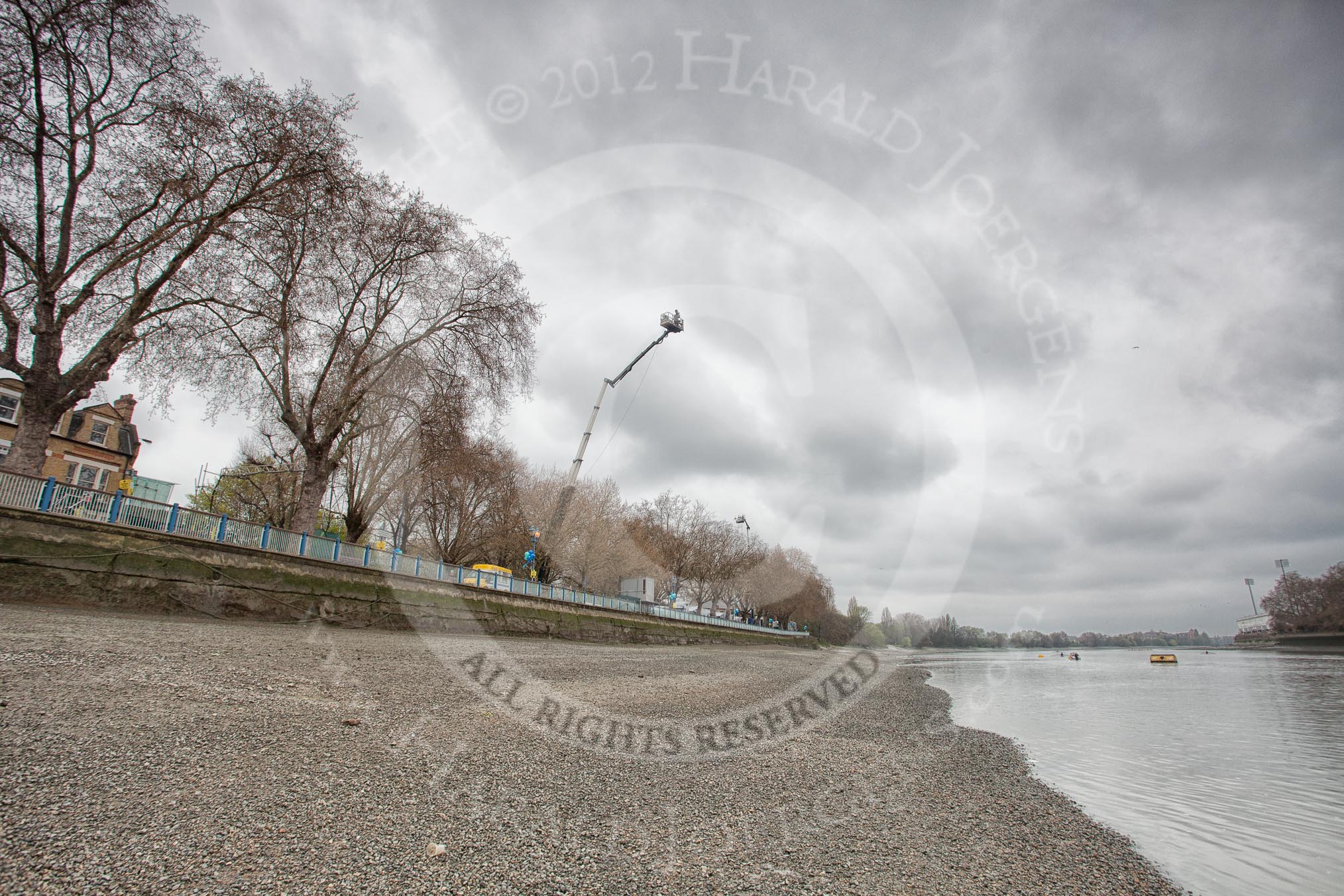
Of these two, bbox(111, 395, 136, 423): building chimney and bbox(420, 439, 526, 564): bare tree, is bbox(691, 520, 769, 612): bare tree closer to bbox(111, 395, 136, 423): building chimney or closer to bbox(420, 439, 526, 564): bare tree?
bbox(420, 439, 526, 564): bare tree

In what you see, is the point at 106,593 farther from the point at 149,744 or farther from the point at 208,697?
the point at 149,744

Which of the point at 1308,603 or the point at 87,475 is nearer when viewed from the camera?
the point at 87,475

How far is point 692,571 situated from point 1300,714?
52356mm

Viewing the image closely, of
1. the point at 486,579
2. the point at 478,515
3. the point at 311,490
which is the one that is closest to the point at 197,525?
the point at 311,490

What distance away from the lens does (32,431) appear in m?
13.4

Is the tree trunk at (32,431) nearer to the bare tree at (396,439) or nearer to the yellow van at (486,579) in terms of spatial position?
the bare tree at (396,439)

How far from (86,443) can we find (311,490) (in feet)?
84.2

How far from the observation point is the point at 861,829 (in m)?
4.95

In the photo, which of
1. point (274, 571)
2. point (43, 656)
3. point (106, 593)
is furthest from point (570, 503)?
point (43, 656)

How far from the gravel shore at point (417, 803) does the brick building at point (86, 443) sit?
3136 centimetres

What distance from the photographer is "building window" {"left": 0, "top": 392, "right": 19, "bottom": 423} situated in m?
28.8

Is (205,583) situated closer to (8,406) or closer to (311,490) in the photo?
(311,490)

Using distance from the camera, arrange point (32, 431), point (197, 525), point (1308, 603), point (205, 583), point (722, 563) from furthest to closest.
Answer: point (1308, 603) → point (722, 563) → point (197, 525) → point (205, 583) → point (32, 431)

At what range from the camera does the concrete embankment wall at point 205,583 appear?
457 inches
